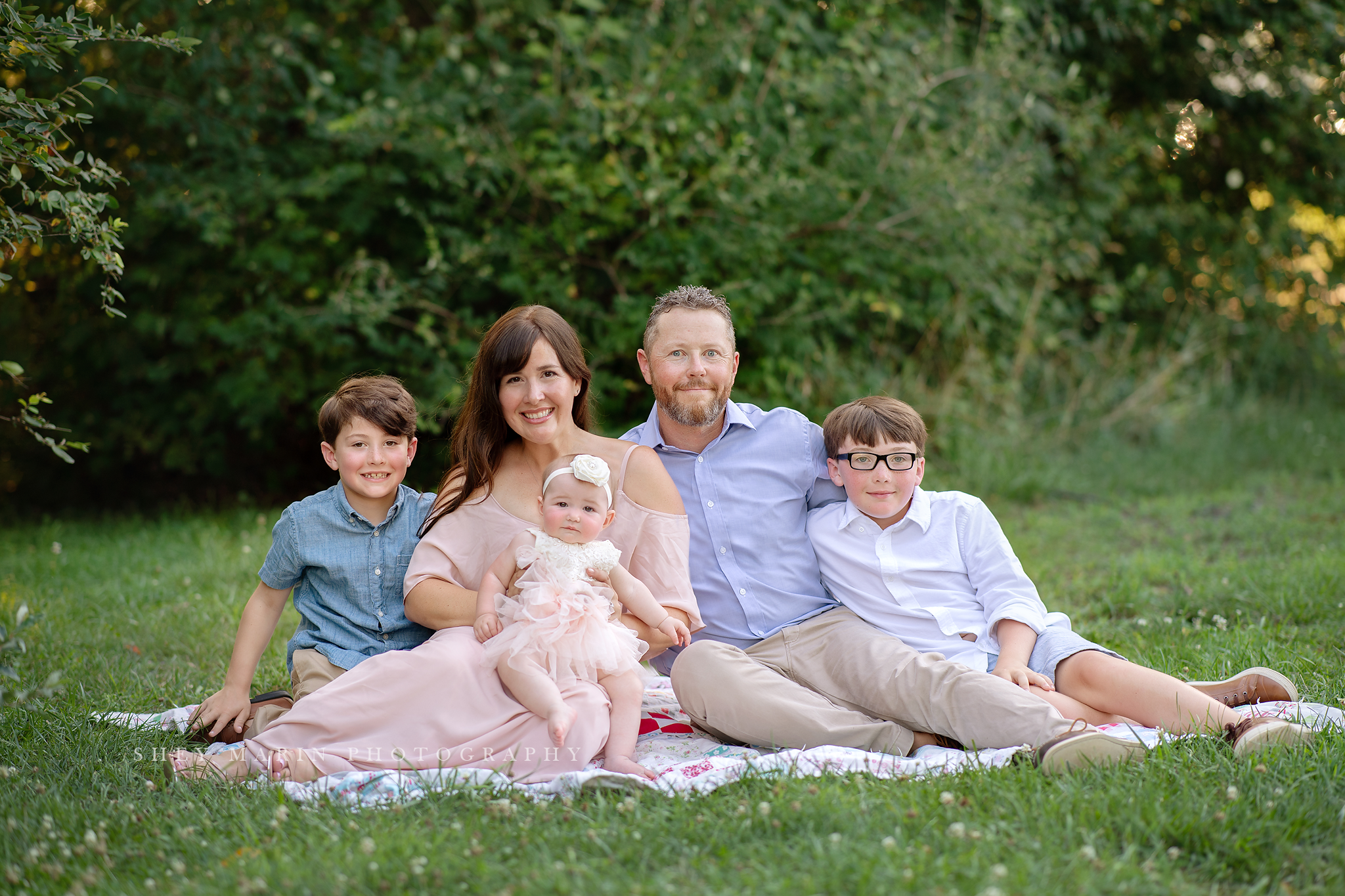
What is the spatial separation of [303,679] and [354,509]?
0.56 metres

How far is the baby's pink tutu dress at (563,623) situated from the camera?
9.86 ft

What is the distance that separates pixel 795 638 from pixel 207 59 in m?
5.39

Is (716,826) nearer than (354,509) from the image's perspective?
Yes

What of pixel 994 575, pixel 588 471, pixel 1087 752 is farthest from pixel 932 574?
pixel 588 471

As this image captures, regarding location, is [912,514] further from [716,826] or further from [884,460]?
[716,826]

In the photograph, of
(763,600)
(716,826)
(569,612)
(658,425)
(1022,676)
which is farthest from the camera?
(658,425)

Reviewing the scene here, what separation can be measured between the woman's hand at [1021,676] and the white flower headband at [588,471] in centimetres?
129

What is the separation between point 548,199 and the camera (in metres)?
6.77

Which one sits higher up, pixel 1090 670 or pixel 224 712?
pixel 1090 670

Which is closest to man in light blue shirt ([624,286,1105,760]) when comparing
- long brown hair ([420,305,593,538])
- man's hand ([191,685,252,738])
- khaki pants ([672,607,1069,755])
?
khaki pants ([672,607,1069,755])

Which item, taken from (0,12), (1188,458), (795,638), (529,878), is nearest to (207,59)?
(0,12)

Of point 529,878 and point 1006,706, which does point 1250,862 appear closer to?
point 1006,706

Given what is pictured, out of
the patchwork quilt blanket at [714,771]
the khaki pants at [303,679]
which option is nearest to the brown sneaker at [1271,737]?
the patchwork quilt blanket at [714,771]

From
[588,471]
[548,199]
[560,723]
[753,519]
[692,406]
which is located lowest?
[560,723]
